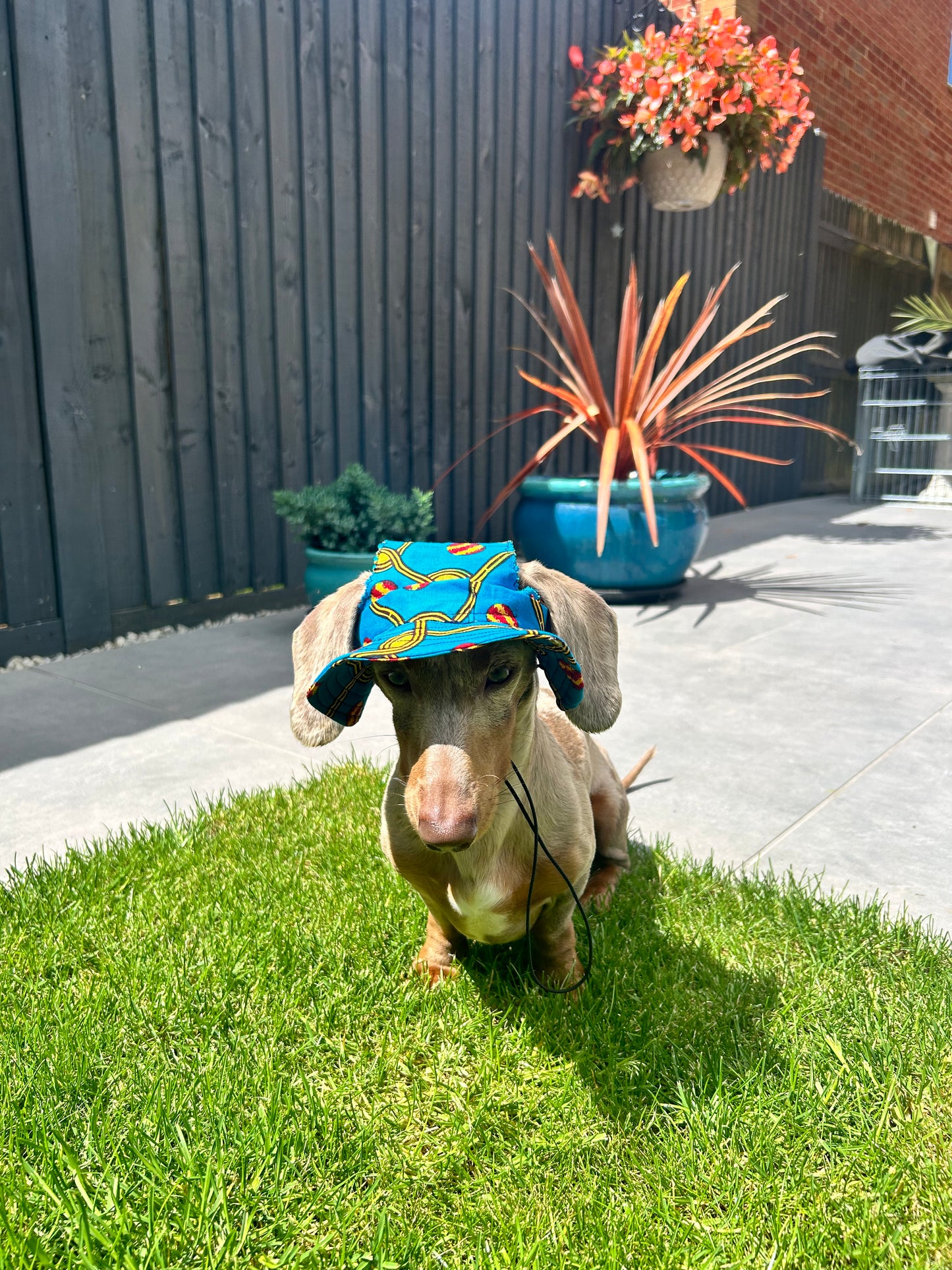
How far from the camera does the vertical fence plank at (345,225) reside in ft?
15.4

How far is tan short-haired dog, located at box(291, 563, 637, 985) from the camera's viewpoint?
4.33 ft

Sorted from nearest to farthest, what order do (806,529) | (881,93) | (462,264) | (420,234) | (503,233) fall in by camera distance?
(420,234) < (462,264) < (503,233) < (806,529) < (881,93)

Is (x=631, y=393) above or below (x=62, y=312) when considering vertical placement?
below

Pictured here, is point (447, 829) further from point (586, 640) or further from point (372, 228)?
point (372, 228)

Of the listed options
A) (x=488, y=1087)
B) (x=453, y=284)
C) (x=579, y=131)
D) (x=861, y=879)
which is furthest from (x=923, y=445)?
(x=488, y=1087)

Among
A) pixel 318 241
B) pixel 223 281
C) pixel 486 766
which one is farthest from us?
pixel 318 241

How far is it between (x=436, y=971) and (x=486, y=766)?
0.69 meters

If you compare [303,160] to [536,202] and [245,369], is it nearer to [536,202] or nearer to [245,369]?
[245,369]

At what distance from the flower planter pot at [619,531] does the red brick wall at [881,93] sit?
239 inches

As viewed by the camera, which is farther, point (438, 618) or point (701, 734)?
point (701, 734)

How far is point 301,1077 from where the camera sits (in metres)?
1.55

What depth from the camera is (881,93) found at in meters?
11.7

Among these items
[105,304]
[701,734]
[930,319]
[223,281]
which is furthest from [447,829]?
[930,319]

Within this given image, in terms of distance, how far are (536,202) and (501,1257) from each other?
19.8 ft
